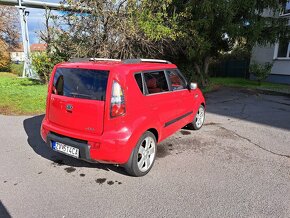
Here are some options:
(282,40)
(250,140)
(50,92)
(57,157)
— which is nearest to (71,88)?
(50,92)

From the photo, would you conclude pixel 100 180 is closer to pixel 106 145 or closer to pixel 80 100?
pixel 106 145

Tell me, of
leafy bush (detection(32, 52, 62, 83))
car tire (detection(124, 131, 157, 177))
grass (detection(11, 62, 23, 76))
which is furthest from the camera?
grass (detection(11, 62, 23, 76))

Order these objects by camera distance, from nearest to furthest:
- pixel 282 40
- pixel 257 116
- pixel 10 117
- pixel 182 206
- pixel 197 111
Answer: pixel 182 206 → pixel 197 111 → pixel 10 117 → pixel 257 116 → pixel 282 40

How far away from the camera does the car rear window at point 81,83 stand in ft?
9.95

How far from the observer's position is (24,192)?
294cm

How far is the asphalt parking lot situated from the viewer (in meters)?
2.67

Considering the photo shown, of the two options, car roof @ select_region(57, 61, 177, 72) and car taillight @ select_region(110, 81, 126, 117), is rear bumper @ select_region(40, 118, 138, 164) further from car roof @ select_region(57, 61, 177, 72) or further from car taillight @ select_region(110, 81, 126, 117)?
car roof @ select_region(57, 61, 177, 72)

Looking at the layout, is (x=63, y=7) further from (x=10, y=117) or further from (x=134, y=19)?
(x=10, y=117)

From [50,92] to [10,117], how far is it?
3.54 m

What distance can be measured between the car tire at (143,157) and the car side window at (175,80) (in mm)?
1181

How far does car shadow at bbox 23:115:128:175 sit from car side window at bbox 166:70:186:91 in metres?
1.78

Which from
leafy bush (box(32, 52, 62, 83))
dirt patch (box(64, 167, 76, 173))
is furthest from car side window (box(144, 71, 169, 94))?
leafy bush (box(32, 52, 62, 83))

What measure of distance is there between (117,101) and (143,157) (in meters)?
1.00

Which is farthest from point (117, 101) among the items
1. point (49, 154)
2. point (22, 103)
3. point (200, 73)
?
point (200, 73)
